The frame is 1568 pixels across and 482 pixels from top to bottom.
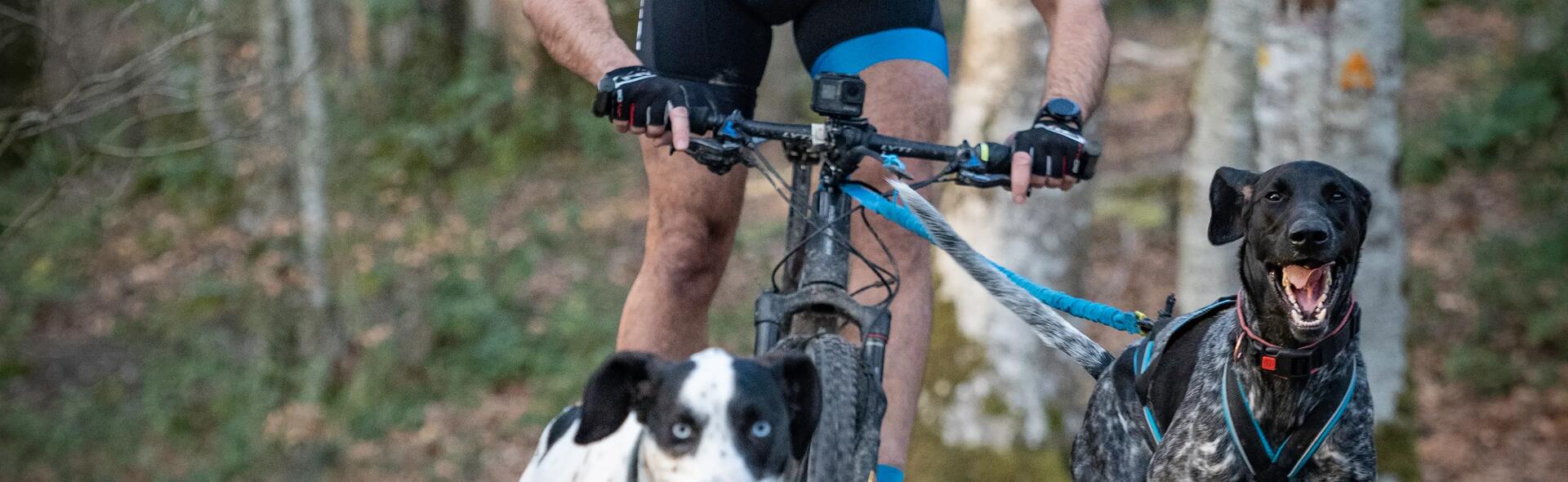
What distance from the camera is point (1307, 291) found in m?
3.18

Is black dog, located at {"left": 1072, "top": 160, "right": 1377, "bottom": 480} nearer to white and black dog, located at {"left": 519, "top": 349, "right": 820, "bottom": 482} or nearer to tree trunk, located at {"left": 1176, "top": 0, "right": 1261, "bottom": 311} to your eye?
white and black dog, located at {"left": 519, "top": 349, "right": 820, "bottom": 482}

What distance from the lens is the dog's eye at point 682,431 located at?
9.58 ft

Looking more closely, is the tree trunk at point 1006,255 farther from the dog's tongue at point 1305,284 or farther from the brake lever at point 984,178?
the dog's tongue at point 1305,284

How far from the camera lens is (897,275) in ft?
12.1

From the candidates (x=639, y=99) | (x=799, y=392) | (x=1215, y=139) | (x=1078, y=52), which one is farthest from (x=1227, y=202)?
(x=1215, y=139)

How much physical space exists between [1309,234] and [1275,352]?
0.37 m

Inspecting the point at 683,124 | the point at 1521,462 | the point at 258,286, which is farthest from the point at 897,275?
the point at 258,286

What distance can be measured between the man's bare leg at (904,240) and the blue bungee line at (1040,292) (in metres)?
0.25

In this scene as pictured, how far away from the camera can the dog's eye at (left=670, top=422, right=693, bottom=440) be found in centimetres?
292

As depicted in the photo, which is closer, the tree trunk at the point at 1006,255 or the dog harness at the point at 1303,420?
the dog harness at the point at 1303,420

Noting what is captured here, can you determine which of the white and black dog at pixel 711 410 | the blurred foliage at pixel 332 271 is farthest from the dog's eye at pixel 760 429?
the blurred foliage at pixel 332 271

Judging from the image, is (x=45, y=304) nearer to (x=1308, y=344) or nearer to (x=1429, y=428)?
(x=1429, y=428)

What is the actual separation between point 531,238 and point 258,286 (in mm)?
2794

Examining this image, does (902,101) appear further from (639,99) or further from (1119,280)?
(1119,280)
